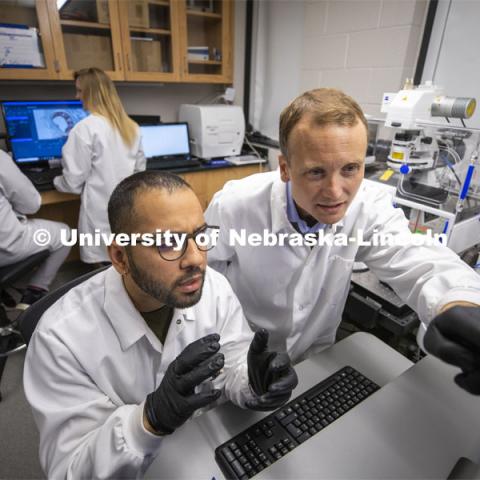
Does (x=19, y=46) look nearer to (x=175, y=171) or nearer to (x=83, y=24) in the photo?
(x=83, y=24)

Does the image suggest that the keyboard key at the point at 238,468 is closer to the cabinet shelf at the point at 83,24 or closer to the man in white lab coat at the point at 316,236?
the man in white lab coat at the point at 316,236

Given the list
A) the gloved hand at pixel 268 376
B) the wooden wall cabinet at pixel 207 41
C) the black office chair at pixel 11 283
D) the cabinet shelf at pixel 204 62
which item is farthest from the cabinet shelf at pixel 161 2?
the gloved hand at pixel 268 376

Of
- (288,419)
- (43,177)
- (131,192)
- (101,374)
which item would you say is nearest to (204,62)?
(43,177)

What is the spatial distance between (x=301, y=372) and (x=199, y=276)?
36 centimetres

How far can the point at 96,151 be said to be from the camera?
221 cm

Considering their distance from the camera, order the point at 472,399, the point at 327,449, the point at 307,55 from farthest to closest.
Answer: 1. the point at 307,55
2. the point at 472,399
3. the point at 327,449

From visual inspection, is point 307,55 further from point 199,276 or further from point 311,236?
point 199,276

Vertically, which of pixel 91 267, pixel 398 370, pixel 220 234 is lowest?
pixel 91 267

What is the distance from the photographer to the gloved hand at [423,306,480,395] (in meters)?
0.55

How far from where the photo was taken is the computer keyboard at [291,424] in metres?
0.65

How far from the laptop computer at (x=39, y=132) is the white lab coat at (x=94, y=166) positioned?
0.85ft

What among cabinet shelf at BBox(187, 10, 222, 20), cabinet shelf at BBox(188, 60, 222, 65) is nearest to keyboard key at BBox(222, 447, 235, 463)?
cabinet shelf at BBox(188, 60, 222, 65)

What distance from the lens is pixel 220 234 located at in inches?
47.5

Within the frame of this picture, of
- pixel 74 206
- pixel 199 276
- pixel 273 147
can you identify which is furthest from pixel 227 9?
pixel 199 276
